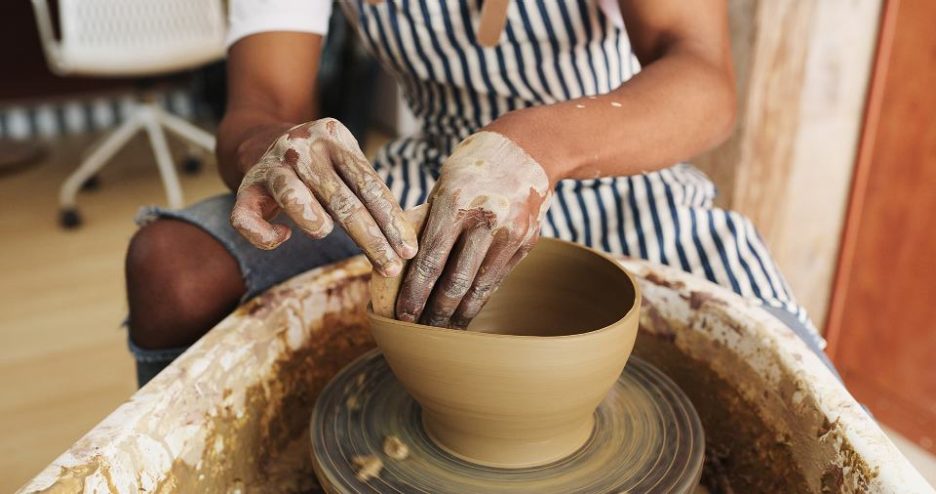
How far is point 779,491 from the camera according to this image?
89 cm

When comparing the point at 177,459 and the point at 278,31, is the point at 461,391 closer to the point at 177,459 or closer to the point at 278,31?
the point at 177,459

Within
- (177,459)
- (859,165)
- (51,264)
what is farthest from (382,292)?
(51,264)

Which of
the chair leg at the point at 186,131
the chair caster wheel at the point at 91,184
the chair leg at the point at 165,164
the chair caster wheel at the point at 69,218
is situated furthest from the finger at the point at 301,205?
the chair caster wheel at the point at 91,184

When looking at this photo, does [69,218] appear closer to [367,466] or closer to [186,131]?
[186,131]

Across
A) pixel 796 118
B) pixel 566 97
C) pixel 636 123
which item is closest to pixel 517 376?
pixel 636 123

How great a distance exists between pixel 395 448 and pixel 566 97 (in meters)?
0.67

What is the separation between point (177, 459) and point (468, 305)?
338 millimetres

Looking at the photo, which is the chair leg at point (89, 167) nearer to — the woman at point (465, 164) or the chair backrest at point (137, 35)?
the chair backrest at point (137, 35)

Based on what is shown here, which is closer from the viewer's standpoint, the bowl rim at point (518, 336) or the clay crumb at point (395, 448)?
the bowl rim at point (518, 336)

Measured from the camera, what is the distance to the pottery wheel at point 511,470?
815mm

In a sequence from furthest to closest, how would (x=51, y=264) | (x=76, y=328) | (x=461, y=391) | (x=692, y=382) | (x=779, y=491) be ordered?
1. (x=51, y=264)
2. (x=76, y=328)
3. (x=692, y=382)
4. (x=779, y=491)
5. (x=461, y=391)

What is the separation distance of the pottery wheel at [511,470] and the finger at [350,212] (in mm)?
215

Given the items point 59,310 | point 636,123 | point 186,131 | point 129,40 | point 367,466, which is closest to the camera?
point 367,466

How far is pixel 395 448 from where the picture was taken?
863mm
